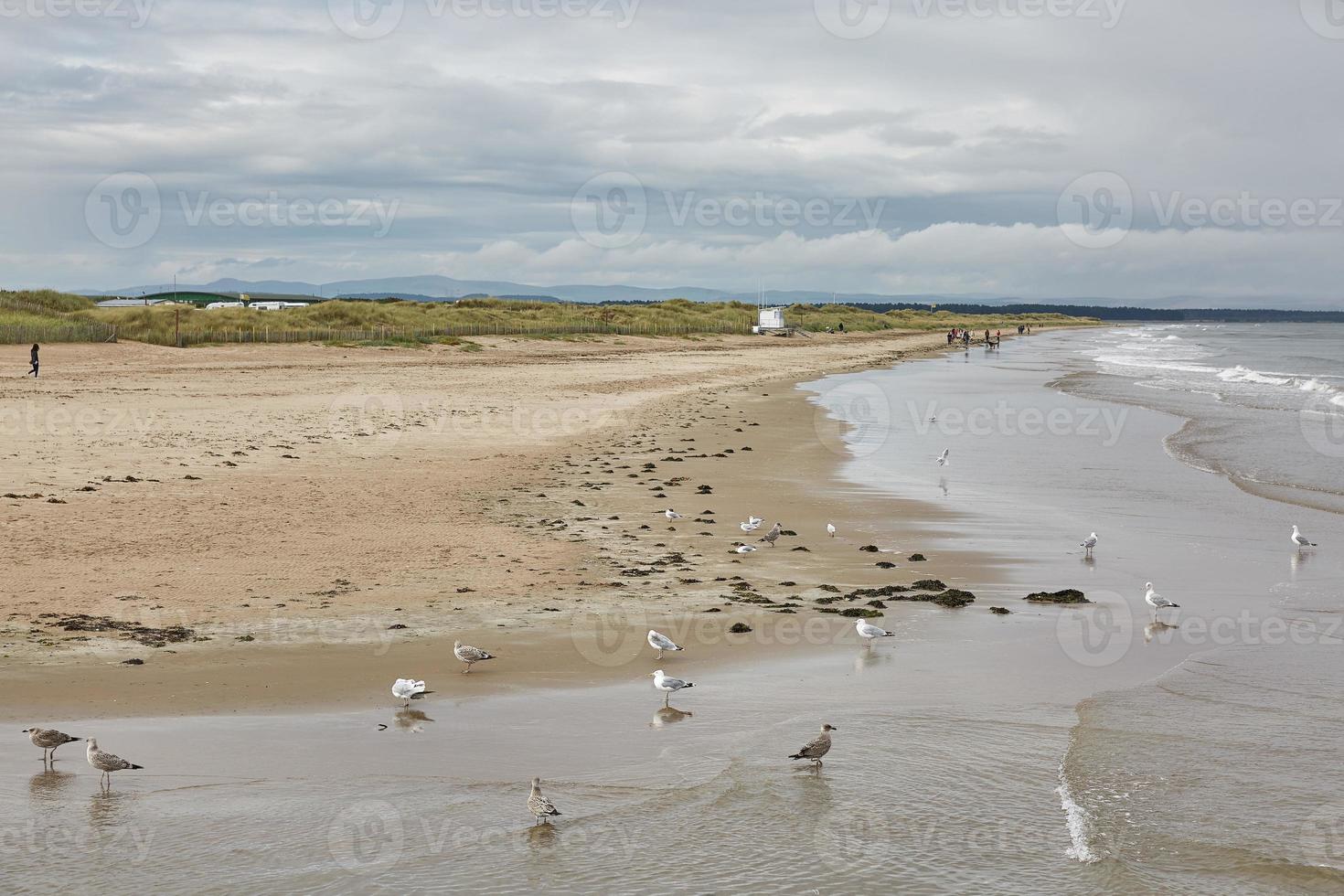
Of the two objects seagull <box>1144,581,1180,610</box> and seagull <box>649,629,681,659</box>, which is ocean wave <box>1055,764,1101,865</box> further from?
seagull <box>1144,581,1180,610</box>

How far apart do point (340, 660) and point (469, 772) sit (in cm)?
279

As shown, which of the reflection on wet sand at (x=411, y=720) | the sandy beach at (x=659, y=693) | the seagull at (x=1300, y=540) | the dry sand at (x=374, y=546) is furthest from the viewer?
the seagull at (x=1300, y=540)

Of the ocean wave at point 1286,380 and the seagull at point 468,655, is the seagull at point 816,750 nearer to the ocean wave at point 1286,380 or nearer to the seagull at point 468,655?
the seagull at point 468,655

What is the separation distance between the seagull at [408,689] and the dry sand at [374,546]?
28 centimetres

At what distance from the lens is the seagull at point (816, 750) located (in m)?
7.89

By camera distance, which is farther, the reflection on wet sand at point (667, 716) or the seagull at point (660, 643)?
the seagull at point (660, 643)

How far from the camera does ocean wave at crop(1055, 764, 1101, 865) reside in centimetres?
675

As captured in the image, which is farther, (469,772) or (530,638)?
(530,638)

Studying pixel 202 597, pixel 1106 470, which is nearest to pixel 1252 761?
pixel 202 597

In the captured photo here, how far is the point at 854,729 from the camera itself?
8.77m

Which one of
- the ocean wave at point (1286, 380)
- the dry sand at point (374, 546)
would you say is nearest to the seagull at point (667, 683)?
the dry sand at point (374, 546)

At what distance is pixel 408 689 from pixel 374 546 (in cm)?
588

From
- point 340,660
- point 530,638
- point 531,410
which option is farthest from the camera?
point 531,410

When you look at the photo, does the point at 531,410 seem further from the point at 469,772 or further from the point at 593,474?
the point at 469,772
